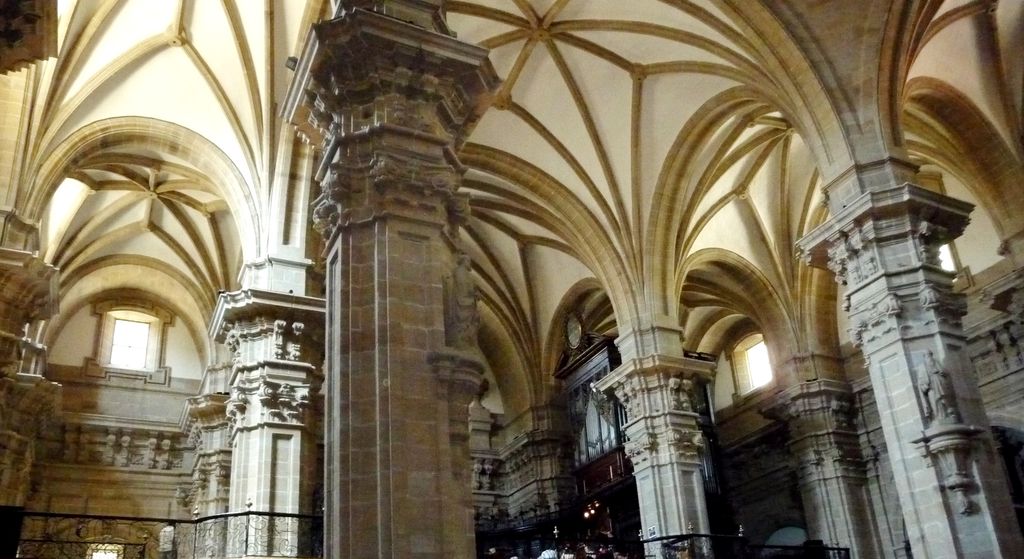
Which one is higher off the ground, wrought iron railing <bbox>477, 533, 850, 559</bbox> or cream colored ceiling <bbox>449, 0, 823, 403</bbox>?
cream colored ceiling <bbox>449, 0, 823, 403</bbox>

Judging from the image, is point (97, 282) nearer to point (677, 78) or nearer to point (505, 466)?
point (505, 466)

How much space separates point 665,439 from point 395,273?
956 centimetres

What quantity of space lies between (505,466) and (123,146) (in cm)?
1405

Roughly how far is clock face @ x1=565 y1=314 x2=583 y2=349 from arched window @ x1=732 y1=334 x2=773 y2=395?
542 cm

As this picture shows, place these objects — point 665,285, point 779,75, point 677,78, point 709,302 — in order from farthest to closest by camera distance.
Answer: point 709,302
point 665,285
point 677,78
point 779,75

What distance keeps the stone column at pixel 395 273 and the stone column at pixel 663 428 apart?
8583mm

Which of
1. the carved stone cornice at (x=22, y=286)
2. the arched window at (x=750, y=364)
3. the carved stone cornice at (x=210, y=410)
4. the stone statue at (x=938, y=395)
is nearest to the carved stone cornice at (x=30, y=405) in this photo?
the carved stone cornice at (x=210, y=410)

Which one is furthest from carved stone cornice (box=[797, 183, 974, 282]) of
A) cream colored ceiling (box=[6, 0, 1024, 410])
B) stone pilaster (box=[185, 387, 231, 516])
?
stone pilaster (box=[185, 387, 231, 516])

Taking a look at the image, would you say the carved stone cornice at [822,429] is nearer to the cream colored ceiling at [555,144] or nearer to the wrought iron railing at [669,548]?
the cream colored ceiling at [555,144]

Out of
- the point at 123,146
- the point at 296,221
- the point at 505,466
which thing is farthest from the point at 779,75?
the point at 505,466

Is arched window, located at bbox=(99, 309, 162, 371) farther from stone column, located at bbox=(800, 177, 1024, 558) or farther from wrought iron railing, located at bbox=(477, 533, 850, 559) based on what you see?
stone column, located at bbox=(800, 177, 1024, 558)

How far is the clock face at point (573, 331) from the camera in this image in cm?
2247

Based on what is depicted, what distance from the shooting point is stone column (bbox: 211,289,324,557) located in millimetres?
12211

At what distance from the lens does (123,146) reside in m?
15.0
